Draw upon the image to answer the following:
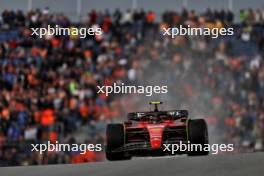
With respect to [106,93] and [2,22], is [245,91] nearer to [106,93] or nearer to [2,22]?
[106,93]

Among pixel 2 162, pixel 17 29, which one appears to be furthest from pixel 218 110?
pixel 17 29

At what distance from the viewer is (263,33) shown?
63.8 ft

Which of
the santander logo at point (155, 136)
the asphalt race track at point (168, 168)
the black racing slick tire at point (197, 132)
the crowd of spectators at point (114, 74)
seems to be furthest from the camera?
the crowd of spectators at point (114, 74)

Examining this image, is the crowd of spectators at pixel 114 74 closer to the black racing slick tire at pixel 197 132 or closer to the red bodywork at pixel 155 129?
the red bodywork at pixel 155 129

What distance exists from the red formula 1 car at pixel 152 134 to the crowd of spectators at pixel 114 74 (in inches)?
213

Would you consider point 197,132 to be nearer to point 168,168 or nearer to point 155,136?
point 155,136

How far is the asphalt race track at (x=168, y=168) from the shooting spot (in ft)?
23.6

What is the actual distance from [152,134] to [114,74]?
960 centimetres

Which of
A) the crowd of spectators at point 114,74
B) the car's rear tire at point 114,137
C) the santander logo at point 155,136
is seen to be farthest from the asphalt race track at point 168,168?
the crowd of spectators at point 114,74

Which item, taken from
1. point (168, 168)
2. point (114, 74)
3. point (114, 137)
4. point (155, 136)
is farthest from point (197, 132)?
point (114, 74)

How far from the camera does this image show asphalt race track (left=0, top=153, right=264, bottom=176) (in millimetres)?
7207

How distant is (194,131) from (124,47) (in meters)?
11.2

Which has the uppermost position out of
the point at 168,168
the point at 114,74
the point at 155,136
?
the point at 114,74

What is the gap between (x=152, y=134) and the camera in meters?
8.88
